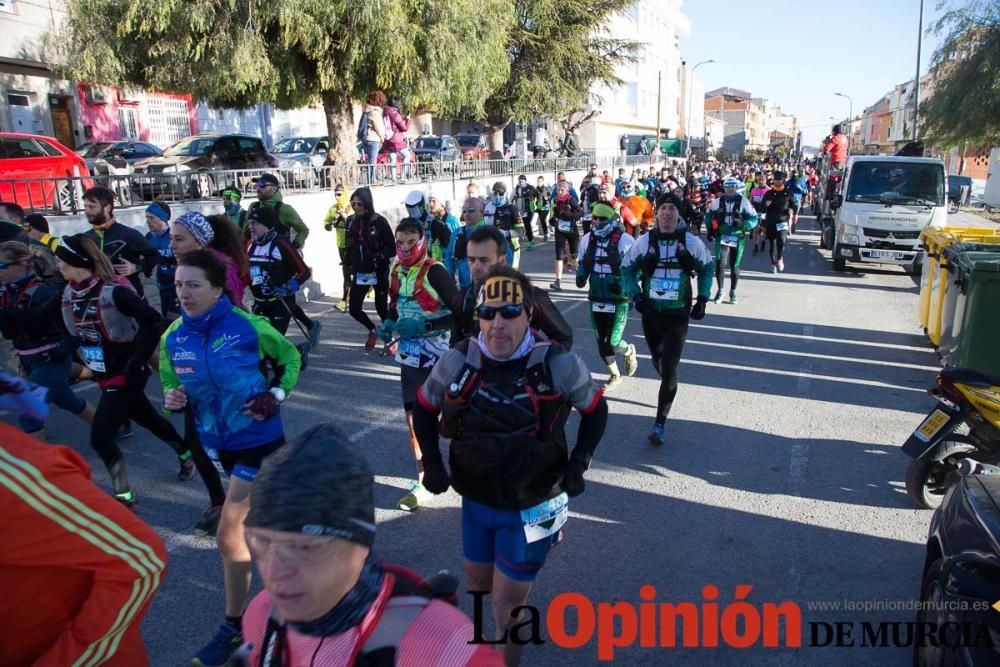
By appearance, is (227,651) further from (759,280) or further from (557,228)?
(759,280)

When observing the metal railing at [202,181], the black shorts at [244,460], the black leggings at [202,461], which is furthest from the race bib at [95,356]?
the metal railing at [202,181]

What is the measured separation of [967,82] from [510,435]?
33.7 m

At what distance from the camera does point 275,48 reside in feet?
48.5

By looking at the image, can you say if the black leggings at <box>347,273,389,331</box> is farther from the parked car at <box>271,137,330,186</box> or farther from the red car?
the parked car at <box>271,137,330,186</box>

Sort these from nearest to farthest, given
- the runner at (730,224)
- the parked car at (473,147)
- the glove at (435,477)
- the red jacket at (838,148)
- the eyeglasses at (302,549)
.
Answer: the eyeglasses at (302,549) → the glove at (435,477) → the runner at (730,224) → the red jacket at (838,148) → the parked car at (473,147)

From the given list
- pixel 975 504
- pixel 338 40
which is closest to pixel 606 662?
pixel 975 504

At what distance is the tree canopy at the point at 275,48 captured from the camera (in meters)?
13.9

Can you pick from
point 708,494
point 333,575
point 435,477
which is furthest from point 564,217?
point 333,575

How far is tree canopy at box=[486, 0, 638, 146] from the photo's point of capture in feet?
101

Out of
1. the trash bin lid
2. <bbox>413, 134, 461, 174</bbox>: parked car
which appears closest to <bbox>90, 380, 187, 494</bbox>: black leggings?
the trash bin lid

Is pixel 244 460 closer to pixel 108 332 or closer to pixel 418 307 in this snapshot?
pixel 418 307

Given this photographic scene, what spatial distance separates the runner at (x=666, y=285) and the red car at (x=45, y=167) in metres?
8.76

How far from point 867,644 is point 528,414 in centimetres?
225

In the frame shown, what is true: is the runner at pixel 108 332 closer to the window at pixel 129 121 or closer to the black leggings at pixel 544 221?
the black leggings at pixel 544 221
